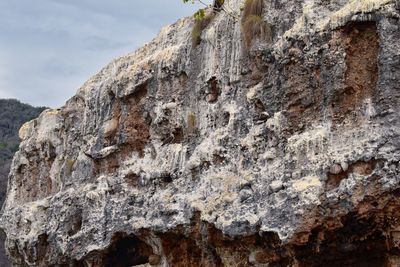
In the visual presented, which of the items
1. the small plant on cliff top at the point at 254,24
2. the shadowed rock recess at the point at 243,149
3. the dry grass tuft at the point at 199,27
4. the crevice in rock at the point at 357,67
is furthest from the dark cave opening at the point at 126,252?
the crevice in rock at the point at 357,67

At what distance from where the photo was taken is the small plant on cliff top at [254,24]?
10.4m

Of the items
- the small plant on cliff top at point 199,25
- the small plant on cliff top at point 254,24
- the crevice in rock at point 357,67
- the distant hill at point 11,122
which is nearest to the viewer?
the crevice in rock at point 357,67

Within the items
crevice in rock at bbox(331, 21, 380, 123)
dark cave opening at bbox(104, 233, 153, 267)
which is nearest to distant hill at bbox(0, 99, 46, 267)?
dark cave opening at bbox(104, 233, 153, 267)

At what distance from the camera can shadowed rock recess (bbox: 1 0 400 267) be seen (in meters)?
8.28

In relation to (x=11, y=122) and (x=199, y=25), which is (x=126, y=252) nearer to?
(x=199, y=25)

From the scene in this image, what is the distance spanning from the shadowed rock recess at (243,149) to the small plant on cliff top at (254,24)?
3 centimetres

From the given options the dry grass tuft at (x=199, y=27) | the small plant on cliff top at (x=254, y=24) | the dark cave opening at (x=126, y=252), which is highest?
the dry grass tuft at (x=199, y=27)

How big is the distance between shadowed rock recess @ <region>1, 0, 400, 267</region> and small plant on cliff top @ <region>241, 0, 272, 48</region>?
26 mm

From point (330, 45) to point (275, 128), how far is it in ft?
4.85

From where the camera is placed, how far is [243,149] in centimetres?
988

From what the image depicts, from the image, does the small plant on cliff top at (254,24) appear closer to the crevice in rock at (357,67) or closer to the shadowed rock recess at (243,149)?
the shadowed rock recess at (243,149)

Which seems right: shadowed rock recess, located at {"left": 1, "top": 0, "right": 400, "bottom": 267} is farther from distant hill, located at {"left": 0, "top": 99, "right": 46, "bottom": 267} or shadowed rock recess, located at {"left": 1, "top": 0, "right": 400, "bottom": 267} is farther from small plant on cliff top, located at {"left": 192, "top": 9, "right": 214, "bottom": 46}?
distant hill, located at {"left": 0, "top": 99, "right": 46, "bottom": 267}

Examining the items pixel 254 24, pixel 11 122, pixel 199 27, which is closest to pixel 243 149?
pixel 254 24

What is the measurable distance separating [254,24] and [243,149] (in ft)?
7.21
